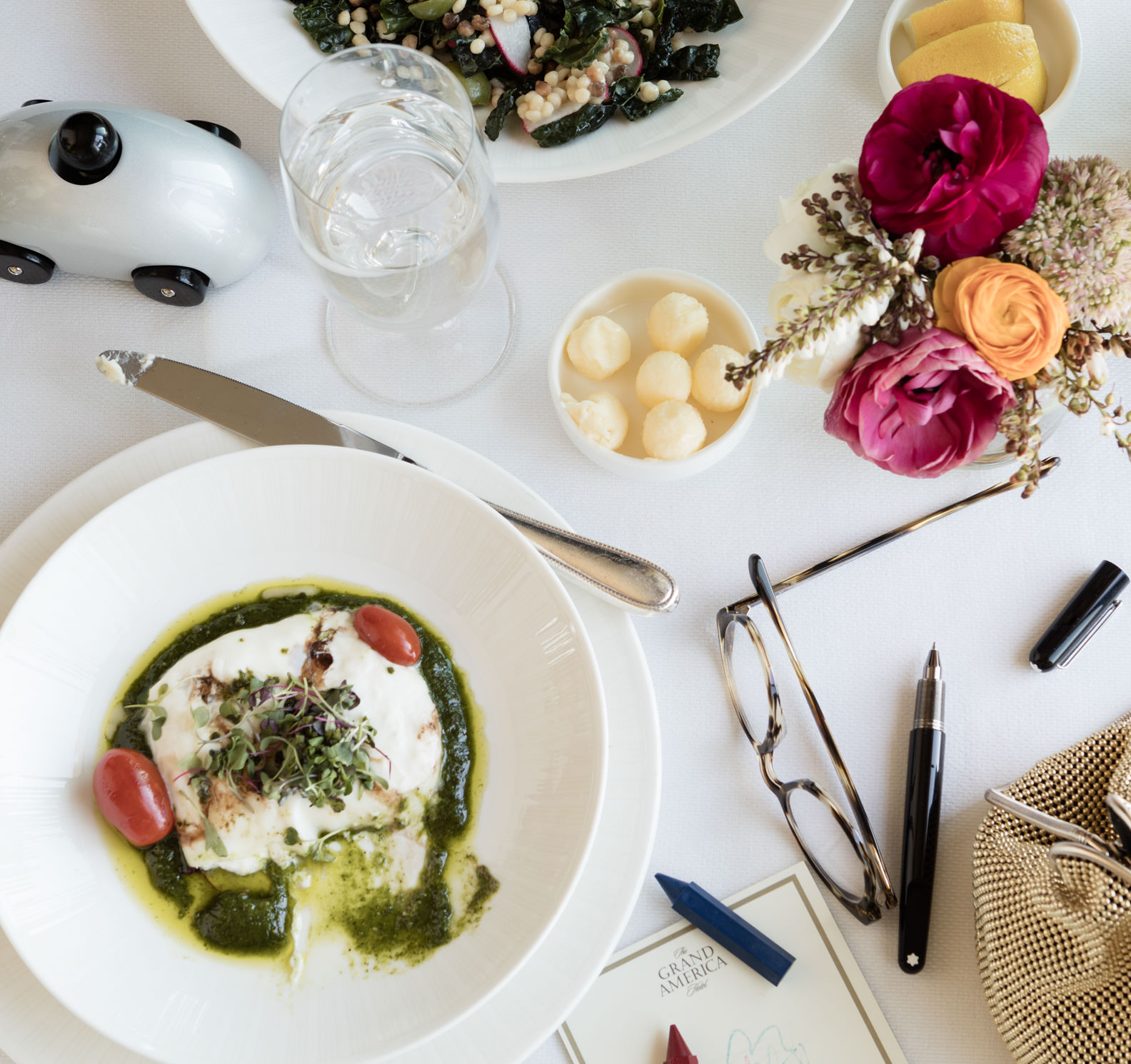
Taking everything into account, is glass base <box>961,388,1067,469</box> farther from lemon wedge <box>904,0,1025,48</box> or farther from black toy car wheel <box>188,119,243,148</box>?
black toy car wheel <box>188,119,243,148</box>

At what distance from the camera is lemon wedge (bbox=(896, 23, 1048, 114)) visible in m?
1.03

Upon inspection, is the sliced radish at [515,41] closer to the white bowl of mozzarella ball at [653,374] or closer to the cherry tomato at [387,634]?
the white bowl of mozzarella ball at [653,374]

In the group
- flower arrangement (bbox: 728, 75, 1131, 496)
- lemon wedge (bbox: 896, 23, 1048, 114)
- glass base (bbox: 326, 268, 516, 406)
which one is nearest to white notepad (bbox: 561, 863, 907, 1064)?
flower arrangement (bbox: 728, 75, 1131, 496)

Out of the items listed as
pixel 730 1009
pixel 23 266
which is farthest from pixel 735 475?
pixel 23 266

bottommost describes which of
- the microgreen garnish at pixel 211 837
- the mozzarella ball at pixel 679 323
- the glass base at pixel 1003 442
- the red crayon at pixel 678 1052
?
the red crayon at pixel 678 1052

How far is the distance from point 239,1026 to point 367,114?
975mm

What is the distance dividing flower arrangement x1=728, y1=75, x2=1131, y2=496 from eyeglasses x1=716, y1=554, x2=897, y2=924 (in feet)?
1.08

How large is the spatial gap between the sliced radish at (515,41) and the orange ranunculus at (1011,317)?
0.60m

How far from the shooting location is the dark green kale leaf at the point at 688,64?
1.07m

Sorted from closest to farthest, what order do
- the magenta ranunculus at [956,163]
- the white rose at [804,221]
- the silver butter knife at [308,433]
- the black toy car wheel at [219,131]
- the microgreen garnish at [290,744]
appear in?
the magenta ranunculus at [956,163]
the white rose at [804,221]
the microgreen garnish at [290,744]
the silver butter knife at [308,433]
the black toy car wheel at [219,131]

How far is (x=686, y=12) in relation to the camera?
1083mm

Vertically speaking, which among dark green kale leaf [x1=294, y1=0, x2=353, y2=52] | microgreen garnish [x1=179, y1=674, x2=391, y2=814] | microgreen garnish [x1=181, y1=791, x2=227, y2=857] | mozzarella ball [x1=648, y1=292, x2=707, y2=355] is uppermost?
dark green kale leaf [x1=294, y1=0, x2=353, y2=52]

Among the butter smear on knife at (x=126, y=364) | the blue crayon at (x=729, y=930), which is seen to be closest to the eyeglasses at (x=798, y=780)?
the blue crayon at (x=729, y=930)

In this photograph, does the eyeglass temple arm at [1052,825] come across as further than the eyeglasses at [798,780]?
No
